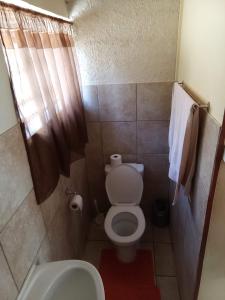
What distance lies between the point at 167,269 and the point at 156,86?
1.68 m

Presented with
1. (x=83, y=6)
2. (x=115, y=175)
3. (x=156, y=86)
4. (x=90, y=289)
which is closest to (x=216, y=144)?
(x=90, y=289)

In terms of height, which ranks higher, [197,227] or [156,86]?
[156,86]

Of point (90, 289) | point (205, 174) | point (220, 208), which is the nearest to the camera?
point (220, 208)

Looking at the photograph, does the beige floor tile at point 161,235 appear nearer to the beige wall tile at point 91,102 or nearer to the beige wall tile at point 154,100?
the beige wall tile at point 154,100

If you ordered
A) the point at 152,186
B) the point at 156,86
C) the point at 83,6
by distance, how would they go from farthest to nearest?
1. the point at 152,186
2. the point at 156,86
3. the point at 83,6

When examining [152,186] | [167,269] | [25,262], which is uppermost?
[25,262]

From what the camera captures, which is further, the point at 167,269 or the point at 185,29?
the point at 167,269

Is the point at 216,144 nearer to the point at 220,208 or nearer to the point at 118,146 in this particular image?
the point at 220,208

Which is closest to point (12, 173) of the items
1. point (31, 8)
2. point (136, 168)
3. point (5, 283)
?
point (5, 283)

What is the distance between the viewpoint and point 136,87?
2.01 m

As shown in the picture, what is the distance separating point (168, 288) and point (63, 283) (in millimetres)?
1085

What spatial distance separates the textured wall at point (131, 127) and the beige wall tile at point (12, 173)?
1.09 meters

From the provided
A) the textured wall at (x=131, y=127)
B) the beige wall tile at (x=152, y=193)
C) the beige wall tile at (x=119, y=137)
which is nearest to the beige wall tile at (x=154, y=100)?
→ the textured wall at (x=131, y=127)

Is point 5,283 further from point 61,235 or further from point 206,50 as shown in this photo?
point 206,50
